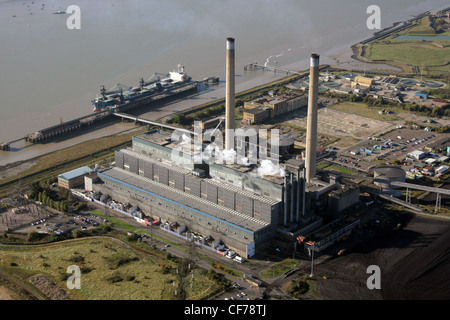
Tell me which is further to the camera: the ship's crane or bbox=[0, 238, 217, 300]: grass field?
the ship's crane

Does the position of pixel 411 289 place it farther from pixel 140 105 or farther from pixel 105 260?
pixel 140 105

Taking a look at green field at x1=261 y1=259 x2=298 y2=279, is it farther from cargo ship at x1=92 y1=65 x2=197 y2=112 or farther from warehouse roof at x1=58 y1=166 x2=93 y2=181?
cargo ship at x1=92 y1=65 x2=197 y2=112

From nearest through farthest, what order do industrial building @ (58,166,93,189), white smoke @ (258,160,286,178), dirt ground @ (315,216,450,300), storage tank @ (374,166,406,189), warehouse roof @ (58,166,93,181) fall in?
dirt ground @ (315,216,450,300), white smoke @ (258,160,286,178), storage tank @ (374,166,406,189), industrial building @ (58,166,93,189), warehouse roof @ (58,166,93,181)

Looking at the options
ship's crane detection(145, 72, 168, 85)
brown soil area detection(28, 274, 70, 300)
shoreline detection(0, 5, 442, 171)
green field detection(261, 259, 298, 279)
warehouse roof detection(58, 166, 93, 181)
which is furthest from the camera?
ship's crane detection(145, 72, 168, 85)

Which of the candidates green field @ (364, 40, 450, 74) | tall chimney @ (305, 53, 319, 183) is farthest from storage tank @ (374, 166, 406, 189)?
green field @ (364, 40, 450, 74)

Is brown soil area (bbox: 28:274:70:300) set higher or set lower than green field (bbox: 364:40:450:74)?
lower

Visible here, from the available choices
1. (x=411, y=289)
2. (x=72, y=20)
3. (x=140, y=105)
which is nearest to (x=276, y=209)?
(x=411, y=289)

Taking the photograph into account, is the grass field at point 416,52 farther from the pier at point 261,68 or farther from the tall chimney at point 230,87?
the tall chimney at point 230,87

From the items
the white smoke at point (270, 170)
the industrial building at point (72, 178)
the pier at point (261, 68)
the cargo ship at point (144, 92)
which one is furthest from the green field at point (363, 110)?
the industrial building at point (72, 178)
